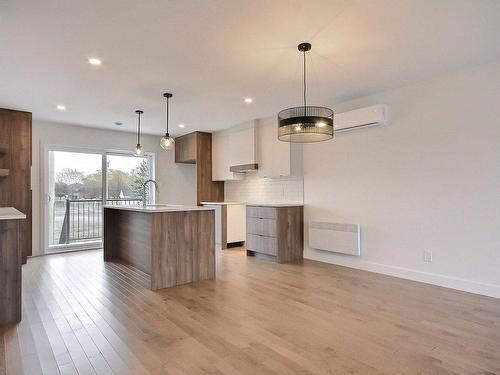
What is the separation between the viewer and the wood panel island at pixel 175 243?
3.63 m

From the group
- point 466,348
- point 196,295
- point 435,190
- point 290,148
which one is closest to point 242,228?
point 290,148

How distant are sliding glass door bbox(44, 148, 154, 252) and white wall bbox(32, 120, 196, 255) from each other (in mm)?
134

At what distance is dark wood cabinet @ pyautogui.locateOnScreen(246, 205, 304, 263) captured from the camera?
5059mm

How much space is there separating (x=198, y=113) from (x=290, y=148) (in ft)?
5.66

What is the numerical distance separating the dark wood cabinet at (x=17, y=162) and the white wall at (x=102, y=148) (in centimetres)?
57

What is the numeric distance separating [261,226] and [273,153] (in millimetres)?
1348

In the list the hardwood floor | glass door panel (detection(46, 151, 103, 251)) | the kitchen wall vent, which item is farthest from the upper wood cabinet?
the hardwood floor

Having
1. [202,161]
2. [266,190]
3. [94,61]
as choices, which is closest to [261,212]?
[266,190]

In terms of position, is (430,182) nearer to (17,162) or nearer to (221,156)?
(221,156)

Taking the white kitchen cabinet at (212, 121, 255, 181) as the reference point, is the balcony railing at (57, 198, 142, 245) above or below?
below

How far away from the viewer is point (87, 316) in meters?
2.81

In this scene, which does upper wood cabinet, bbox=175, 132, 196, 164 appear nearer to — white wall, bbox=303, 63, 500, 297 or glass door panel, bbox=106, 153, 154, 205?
glass door panel, bbox=106, 153, 154, 205

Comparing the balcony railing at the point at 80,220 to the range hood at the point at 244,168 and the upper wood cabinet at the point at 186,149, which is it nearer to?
the upper wood cabinet at the point at 186,149

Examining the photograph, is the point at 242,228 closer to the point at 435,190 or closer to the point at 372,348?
the point at 435,190
